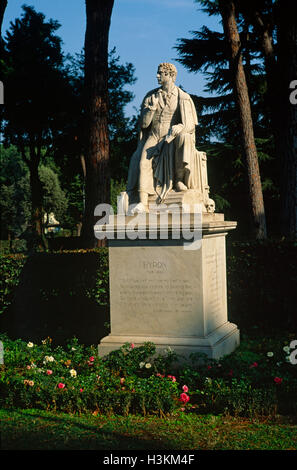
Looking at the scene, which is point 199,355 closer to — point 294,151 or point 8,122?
point 294,151

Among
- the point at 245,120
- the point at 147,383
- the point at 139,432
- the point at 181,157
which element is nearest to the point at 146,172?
the point at 181,157

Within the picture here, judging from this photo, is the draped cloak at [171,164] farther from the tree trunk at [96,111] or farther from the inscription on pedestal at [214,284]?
the tree trunk at [96,111]

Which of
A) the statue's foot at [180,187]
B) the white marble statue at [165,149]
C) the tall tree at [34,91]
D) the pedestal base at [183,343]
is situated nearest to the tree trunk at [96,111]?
the white marble statue at [165,149]

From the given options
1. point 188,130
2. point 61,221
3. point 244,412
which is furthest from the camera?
point 61,221

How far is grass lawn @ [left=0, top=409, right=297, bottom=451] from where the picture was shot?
4.71m

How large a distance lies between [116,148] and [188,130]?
21181 mm

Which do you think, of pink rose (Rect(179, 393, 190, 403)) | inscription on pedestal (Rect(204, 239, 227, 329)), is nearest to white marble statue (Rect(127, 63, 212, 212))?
inscription on pedestal (Rect(204, 239, 227, 329))

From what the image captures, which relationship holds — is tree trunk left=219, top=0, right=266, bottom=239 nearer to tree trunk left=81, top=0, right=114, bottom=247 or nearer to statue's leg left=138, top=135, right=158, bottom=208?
tree trunk left=81, top=0, right=114, bottom=247

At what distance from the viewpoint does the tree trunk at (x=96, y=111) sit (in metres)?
12.5

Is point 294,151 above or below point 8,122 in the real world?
below

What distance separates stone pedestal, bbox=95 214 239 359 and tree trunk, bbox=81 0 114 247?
527cm

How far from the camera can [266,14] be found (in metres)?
15.5

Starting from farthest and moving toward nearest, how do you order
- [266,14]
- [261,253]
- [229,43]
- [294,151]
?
[266,14] < [229,43] < [294,151] < [261,253]
